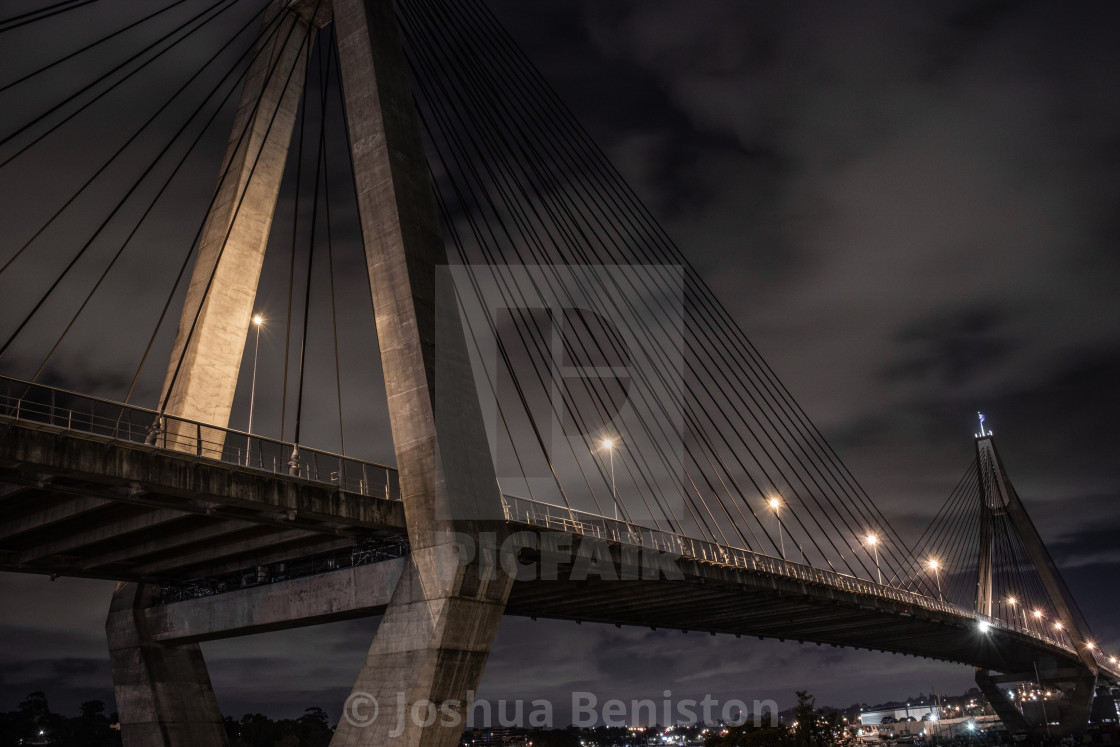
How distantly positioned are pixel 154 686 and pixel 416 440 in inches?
516

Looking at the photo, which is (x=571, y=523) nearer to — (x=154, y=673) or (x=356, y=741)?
(x=356, y=741)

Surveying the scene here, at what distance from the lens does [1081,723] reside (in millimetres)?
88938

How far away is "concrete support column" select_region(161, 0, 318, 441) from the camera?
28.2 meters

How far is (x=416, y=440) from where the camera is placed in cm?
2419

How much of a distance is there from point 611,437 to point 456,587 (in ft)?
69.3

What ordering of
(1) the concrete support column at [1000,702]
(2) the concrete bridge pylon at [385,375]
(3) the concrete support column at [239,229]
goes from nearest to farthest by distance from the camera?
(2) the concrete bridge pylon at [385,375] → (3) the concrete support column at [239,229] → (1) the concrete support column at [1000,702]

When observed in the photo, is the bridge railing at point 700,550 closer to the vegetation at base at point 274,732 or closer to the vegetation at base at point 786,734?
the vegetation at base at point 786,734

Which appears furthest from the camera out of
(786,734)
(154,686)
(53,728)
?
(53,728)

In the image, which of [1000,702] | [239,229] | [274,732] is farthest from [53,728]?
[1000,702]

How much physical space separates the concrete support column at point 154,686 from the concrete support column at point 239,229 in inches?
301

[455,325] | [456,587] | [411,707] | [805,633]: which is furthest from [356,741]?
[805,633]

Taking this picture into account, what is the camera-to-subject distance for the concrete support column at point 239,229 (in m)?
28.2

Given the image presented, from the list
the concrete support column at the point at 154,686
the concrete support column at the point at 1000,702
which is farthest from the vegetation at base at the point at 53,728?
the concrete support column at the point at 1000,702

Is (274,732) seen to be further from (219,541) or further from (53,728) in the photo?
(219,541)
